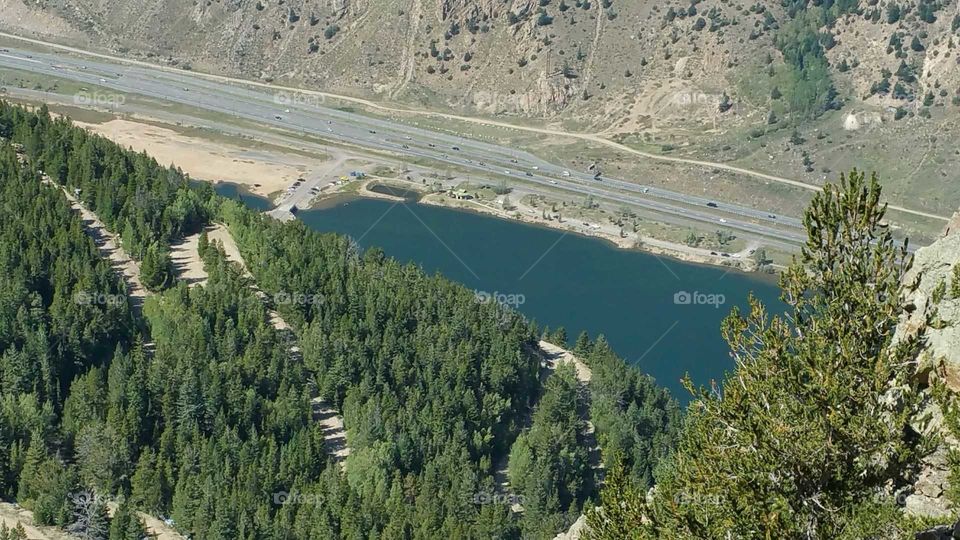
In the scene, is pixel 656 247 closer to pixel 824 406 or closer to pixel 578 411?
pixel 578 411

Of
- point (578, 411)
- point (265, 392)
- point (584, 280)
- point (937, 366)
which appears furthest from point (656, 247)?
point (937, 366)

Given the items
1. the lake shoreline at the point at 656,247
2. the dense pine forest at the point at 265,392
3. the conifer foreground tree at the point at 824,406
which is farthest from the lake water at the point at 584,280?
the conifer foreground tree at the point at 824,406

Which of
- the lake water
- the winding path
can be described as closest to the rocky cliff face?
the winding path

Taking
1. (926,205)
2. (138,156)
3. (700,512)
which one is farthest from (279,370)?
(926,205)

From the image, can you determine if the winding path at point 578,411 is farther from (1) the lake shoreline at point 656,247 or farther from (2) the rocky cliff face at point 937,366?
(2) the rocky cliff face at point 937,366

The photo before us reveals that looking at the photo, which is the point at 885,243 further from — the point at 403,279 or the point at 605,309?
A: the point at 605,309
